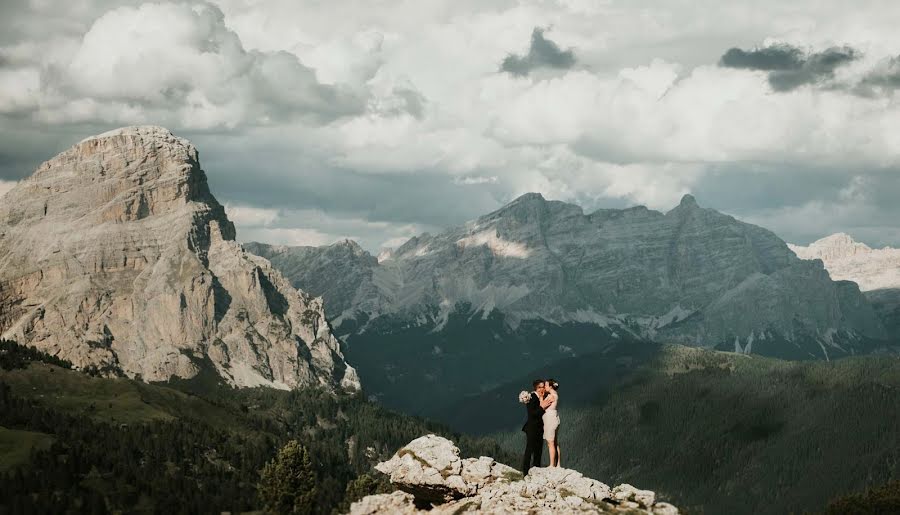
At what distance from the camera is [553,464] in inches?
3661

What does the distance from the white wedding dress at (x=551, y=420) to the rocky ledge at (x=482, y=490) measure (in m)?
3.71

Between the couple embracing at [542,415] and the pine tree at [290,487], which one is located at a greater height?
the couple embracing at [542,415]

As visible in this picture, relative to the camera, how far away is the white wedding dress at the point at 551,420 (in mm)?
89625

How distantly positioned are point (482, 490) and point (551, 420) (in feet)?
28.3

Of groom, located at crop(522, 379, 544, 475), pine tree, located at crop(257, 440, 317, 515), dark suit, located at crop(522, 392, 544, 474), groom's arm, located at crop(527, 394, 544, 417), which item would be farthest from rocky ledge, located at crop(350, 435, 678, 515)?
pine tree, located at crop(257, 440, 317, 515)

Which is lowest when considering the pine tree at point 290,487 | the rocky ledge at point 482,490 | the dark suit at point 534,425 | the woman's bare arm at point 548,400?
the pine tree at point 290,487

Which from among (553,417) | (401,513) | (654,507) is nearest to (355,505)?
(401,513)

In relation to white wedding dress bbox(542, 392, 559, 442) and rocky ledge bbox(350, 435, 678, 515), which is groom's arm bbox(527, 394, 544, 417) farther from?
rocky ledge bbox(350, 435, 678, 515)

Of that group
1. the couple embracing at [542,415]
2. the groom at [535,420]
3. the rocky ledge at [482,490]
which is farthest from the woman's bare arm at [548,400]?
the rocky ledge at [482,490]

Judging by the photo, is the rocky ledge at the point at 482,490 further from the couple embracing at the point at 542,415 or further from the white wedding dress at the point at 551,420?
the white wedding dress at the point at 551,420

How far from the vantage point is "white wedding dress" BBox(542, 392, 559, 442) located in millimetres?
89625

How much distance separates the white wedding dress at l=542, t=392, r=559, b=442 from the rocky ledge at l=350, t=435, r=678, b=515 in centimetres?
371

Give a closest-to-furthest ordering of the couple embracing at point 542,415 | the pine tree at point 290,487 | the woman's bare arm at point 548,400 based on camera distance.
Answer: the couple embracing at point 542,415 → the woman's bare arm at point 548,400 → the pine tree at point 290,487

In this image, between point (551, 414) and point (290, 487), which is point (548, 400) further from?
point (290, 487)
